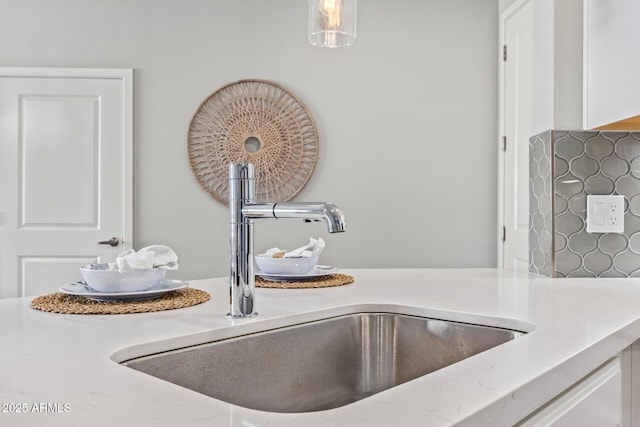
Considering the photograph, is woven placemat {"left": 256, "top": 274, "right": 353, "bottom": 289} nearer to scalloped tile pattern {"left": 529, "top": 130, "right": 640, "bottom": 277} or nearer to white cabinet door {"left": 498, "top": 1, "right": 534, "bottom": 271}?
scalloped tile pattern {"left": 529, "top": 130, "right": 640, "bottom": 277}

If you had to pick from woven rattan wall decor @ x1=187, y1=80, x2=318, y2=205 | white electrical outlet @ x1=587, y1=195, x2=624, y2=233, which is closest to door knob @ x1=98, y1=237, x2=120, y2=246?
woven rattan wall decor @ x1=187, y1=80, x2=318, y2=205

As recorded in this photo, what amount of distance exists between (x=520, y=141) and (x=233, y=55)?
1761mm

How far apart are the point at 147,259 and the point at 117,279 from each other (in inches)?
2.9

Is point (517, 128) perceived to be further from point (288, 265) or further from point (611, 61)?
point (288, 265)

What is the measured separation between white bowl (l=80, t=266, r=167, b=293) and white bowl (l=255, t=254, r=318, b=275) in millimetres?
416

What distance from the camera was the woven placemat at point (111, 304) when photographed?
45.8 inches

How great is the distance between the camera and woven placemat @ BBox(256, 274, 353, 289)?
1.55 m

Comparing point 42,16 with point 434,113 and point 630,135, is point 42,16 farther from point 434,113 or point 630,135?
point 630,135

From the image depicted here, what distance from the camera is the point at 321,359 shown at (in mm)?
1171

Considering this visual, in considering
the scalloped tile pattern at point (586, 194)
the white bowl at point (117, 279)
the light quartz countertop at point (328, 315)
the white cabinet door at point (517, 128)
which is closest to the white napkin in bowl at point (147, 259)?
the white bowl at point (117, 279)

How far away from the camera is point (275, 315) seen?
3.73ft

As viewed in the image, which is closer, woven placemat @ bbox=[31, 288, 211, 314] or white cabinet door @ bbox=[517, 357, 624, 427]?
white cabinet door @ bbox=[517, 357, 624, 427]

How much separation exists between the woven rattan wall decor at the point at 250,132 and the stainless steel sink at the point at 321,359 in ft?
7.46

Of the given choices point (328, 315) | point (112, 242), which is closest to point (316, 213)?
point (328, 315)
